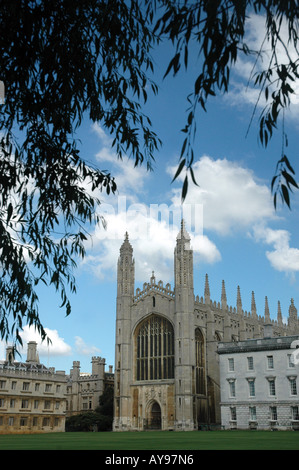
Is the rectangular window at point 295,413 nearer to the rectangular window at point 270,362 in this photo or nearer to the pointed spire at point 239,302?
the rectangular window at point 270,362

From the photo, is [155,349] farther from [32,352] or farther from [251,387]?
[32,352]

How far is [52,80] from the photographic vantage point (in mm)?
9039

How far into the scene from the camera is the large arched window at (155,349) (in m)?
59.5

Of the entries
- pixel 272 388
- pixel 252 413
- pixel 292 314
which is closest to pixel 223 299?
pixel 272 388

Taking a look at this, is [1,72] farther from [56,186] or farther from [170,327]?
[170,327]

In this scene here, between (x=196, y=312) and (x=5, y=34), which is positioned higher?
(x=196, y=312)

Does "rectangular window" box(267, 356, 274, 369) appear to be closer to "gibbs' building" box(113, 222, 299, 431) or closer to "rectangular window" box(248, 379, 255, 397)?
"rectangular window" box(248, 379, 255, 397)

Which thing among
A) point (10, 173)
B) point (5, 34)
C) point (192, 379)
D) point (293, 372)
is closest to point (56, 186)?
point (10, 173)

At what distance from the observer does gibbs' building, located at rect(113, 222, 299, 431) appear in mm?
56969

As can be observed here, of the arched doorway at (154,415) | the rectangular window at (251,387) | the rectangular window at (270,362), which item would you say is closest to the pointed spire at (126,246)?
the arched doorway at (154,415)

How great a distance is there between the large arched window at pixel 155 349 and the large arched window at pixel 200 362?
299 cm

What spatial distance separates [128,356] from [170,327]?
5.96 meters

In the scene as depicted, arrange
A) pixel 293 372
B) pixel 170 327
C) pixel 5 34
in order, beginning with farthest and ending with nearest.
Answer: pixel 170 327
pixel 293 372
pixel 5 34
